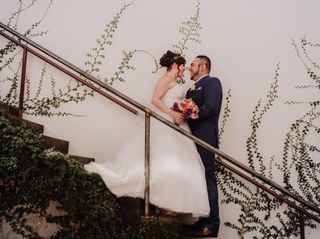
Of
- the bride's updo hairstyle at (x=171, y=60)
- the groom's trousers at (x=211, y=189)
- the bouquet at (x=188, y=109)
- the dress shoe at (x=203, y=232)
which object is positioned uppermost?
the bride's updo hairstyle at (x=171, y=60)

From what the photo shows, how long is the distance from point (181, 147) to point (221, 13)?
212cm

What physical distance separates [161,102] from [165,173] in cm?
81

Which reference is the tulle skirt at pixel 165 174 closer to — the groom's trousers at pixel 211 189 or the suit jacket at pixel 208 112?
the groom's trousers at pixel 211 189

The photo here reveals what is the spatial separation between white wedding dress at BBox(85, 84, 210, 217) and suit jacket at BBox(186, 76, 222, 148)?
0.27 metres

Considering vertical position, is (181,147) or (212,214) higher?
(181,147)

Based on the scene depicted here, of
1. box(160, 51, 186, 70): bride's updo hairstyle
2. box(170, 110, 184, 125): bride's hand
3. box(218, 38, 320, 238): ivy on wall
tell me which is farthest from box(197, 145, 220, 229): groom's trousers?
box(160, 51, 186, 70): bride's updo hairstyle

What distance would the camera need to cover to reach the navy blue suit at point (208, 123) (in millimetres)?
3320

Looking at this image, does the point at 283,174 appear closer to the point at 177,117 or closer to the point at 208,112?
the point at 208,112

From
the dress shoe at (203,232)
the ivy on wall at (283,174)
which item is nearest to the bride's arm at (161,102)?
the dress shoe at (203,232)

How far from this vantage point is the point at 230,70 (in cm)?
441

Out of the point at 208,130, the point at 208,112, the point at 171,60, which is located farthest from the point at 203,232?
the point at 171,60

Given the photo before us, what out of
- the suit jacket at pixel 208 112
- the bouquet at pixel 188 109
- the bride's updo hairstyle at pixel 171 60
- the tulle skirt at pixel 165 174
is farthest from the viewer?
the bride's updo hairstyle at pixel 171 60

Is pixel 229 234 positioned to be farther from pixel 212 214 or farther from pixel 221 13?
pixel 221 13

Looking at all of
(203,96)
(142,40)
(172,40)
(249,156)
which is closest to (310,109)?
(249,156)
